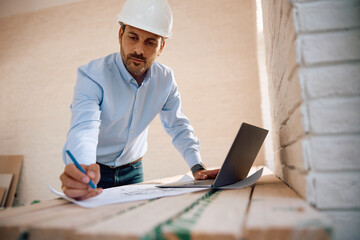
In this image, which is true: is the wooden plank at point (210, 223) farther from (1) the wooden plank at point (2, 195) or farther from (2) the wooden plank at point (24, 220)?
(1) the wooden plank at point (2, 195)

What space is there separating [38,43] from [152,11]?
5.07m

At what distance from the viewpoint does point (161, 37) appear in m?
1.69

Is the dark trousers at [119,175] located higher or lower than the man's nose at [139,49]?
lower

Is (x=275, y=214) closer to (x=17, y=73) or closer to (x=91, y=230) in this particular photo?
(x=91, y=230)

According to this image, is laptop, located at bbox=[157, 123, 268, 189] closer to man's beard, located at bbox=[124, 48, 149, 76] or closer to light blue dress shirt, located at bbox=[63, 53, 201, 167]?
light blue dress shirt, located at bbox=[63, 53, 201, 167]

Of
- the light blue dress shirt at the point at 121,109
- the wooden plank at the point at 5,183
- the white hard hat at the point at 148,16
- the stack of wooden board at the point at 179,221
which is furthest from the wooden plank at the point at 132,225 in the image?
the wooden plank at the point at 5,183

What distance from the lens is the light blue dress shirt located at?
1.35 metres

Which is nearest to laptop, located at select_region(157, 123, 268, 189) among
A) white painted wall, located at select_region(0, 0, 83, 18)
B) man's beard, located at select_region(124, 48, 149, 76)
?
man's beard, located at select_region(124, 48, 149, 76)

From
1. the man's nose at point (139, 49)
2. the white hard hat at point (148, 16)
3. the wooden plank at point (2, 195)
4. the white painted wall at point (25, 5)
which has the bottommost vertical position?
the wooden plank at point (2, 195)

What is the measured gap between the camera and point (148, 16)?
5.24ft

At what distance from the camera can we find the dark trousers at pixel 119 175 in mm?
1855

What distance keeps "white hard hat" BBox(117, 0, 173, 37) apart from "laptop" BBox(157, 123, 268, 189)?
35.8 inches

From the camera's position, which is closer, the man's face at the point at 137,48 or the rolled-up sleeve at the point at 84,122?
the rolled-up sleeve at the point at 84,122

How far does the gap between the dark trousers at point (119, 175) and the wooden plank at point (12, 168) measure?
4448mm
